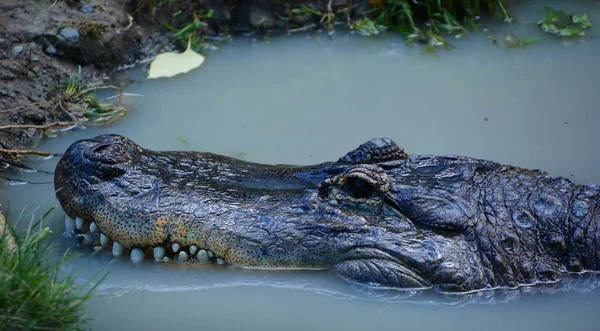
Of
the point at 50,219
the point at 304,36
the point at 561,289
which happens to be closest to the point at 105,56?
the point at 304,36

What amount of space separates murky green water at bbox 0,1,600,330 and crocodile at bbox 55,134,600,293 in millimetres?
128

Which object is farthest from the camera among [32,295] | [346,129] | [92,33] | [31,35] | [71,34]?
[92,33]

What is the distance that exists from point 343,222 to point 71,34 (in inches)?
135

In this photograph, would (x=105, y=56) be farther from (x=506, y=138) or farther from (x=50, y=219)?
(x=506, y=138)

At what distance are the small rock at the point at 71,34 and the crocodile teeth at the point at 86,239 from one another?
2599 mm

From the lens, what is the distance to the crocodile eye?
12.0 ft

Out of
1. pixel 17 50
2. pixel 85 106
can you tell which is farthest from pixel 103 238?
pixel 17 50

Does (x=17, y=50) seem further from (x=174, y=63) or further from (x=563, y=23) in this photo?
(x=563, y=23)

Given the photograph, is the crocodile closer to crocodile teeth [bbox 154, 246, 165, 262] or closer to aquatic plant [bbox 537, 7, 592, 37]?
crocodile teeth [bbox 154, 246, 165, 262]

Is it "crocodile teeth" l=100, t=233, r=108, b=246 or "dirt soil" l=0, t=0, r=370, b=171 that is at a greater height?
"dirt soil" l=0, t=0, r=370, b=171

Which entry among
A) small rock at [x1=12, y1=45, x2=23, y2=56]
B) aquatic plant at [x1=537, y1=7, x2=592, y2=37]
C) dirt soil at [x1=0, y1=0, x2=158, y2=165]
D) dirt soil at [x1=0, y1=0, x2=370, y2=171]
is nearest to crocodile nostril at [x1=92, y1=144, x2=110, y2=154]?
dirt soil at [x1=0, y1=0, x2=370, y2=171]

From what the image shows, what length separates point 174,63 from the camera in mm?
6250

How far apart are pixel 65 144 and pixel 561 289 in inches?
134

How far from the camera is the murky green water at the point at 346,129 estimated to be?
11.9ft
